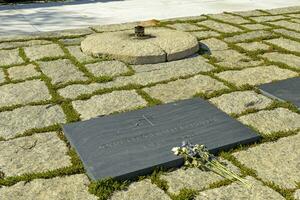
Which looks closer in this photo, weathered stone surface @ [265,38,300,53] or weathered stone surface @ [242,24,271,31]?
weathered stone surface @ [265,38,300,53]

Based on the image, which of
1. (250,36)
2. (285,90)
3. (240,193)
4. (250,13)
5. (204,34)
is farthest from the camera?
(250,13)

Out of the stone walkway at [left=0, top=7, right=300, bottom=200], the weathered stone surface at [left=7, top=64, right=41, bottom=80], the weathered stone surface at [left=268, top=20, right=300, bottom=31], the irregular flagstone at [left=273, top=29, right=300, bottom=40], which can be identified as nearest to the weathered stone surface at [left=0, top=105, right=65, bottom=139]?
the stone walkway at [left=0, top=7, right=300, bottom=200]

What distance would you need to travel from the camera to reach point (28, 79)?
14.3ft

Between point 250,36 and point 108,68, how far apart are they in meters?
2.33

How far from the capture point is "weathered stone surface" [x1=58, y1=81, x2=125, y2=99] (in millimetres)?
4001

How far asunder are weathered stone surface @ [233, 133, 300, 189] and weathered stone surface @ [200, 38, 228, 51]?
2.38 m

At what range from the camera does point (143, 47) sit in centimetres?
486

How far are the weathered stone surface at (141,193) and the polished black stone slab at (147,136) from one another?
0.09m

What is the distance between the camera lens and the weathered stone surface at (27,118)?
335cm

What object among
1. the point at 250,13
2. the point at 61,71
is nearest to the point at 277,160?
the point at 61,71

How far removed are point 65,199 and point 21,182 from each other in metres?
0.37

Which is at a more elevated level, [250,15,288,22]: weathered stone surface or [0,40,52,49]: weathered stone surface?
[250,15,288,22]: weathered stone surface

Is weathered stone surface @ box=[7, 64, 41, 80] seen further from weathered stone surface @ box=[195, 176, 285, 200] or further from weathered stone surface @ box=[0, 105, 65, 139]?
weathered stone surface @ box=[195, 176, 285, 200]

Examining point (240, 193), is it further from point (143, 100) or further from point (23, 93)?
point (23, 93)
